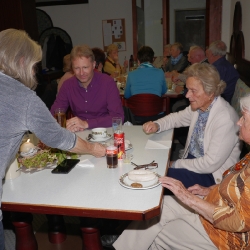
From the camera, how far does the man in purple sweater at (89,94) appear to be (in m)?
2.59

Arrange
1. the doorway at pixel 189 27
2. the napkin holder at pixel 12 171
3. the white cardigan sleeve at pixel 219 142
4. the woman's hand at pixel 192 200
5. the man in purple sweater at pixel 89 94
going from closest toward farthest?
the woman's hand at pixel 192 200 → the napkin holder at pixel 12 171 → the white cardigan sleeve at pixel 219 142 → the man in purple sweater at pixel 89 94 → the doorway at pixel 189 27

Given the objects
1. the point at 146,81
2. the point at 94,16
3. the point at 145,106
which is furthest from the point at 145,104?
the point at 94,16

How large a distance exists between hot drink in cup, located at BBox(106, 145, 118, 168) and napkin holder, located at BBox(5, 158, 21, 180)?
492mm

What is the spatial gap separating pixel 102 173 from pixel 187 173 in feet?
2.33

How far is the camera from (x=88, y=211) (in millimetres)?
1340

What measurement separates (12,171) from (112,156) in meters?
0.53

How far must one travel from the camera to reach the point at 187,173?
2.15m

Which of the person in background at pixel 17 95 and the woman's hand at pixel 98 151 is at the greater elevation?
the person in background at pixel 17 95

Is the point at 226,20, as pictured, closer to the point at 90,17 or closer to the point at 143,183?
the point at 90,17

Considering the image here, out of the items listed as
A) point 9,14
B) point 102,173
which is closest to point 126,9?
point 9,14

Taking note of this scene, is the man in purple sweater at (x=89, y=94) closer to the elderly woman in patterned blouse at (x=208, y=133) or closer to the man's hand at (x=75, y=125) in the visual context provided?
the man's hand at (x=75, y=125)

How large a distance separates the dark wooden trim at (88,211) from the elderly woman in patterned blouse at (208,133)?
2.65 ft

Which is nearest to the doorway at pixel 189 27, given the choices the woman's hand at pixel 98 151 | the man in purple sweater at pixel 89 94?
the man in purple sweater at pixel 89 94

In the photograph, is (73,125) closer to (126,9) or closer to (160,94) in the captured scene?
(160,94)
